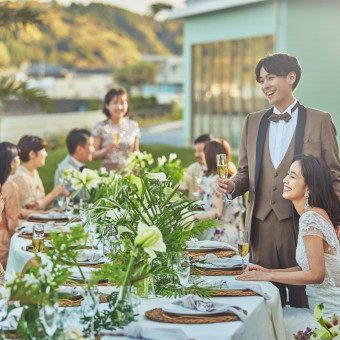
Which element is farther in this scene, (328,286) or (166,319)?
(328,286)

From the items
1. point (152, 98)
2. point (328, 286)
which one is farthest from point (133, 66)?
point (328, 286)

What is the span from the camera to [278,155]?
4.51 meters

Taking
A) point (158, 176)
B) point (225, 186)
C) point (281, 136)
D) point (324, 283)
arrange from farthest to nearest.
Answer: point (281, 136) → point (225, 186) → point (324, 283) → point (158, 176)

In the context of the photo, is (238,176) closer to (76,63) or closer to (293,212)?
(293,212)

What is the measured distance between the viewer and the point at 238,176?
15.3 ft

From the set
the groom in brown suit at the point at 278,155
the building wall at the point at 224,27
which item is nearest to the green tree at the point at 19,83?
the building wall at the point at 224,27

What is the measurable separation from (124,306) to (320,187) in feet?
5.12

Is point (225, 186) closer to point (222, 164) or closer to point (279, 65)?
point (222, 164)

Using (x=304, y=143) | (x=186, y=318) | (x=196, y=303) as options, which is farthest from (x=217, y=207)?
(x=186, y=318)

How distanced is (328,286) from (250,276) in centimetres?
47

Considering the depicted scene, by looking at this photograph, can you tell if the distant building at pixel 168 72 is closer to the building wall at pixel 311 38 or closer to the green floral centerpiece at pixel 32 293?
the building wall at pixel 311 38

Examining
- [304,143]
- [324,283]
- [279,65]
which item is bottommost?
[324,283]

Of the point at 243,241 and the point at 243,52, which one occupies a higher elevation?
the point at 243,52

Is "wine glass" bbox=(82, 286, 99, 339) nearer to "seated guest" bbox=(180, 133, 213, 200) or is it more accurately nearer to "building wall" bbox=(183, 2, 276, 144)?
"seated guest" bbox=(180, 133, 213, 200)
